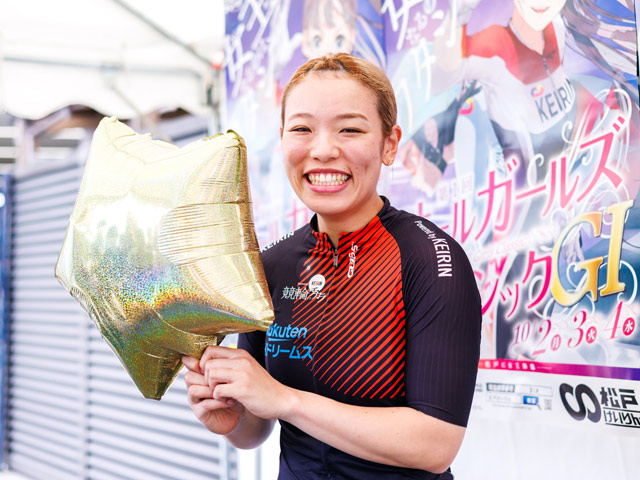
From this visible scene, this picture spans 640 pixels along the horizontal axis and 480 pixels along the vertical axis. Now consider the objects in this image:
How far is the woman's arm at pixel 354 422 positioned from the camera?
948mm

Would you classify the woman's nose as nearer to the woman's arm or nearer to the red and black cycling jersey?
the red and black cycling jersey

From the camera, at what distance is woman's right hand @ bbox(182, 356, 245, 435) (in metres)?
1.08

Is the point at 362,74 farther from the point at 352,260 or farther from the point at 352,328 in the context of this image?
the point at 352,328

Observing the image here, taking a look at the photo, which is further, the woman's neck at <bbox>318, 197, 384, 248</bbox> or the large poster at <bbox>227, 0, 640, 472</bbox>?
the large poster at <bbox>227, 0, 640, 472</bbox>

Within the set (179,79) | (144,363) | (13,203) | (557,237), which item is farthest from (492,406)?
(13,203)

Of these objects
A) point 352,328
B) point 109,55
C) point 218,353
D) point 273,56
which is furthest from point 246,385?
point 109,55

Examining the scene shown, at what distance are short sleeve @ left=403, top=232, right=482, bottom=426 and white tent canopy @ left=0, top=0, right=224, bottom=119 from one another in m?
2.37

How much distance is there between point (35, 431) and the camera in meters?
5.70

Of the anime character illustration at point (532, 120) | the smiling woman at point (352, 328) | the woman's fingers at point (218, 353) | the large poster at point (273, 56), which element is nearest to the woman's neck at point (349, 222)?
the smiling woman at point (352, 328)

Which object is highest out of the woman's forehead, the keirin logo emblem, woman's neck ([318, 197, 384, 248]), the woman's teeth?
the woman's forehead

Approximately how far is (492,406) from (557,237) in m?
0.52

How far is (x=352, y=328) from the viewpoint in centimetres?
111

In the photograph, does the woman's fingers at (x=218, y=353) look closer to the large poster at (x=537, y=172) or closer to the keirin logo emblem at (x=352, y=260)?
the keirin logo emblem at (x=352, y=260)

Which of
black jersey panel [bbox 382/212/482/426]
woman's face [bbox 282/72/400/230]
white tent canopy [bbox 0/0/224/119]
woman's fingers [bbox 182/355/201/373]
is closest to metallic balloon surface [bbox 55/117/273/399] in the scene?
woman's fingers [bbox 182/355/201/373]
